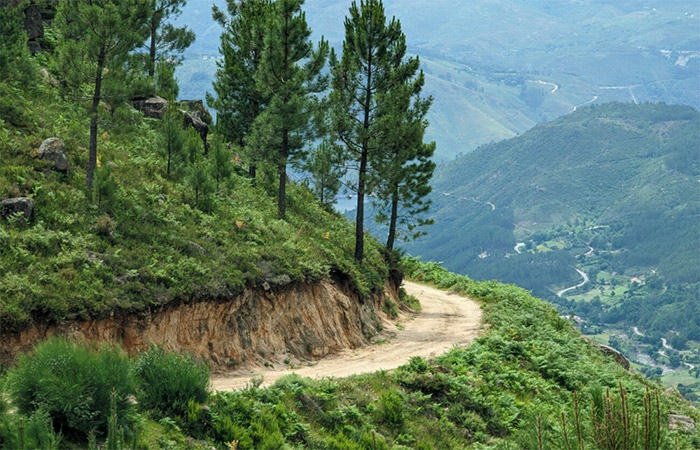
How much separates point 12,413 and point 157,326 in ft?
30.4

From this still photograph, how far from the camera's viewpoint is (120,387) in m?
13.1

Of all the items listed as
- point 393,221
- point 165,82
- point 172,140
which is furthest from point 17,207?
point 393,221

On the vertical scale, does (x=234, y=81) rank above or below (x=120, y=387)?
above

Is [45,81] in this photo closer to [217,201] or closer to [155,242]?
[217,201]

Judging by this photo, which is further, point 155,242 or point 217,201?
point 217,201

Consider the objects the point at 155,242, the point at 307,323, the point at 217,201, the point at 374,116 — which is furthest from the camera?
the point at 374,116

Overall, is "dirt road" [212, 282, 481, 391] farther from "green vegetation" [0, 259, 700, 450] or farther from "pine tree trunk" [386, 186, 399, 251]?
"pine tree trunk" [386, 186, 399, 251]

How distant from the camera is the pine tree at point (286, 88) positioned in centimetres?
3316

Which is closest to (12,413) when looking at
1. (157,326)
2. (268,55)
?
(157,326)

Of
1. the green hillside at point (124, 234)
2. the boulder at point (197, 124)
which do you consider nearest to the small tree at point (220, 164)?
the green hillside at point (124, 234)

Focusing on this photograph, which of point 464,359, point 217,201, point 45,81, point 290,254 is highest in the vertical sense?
point 45,81

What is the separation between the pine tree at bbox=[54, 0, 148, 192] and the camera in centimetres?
2539

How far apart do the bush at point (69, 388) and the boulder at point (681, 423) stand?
649 inches

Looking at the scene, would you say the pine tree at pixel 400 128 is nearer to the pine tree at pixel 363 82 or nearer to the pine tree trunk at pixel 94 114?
the pine tree at pixel 363 82
